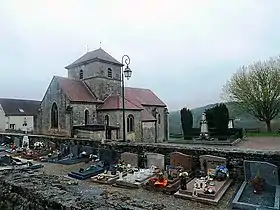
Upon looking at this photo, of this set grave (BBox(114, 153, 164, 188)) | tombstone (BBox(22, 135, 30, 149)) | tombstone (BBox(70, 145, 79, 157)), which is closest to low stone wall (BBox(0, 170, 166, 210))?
grave (BBox(114, 153, 164, 188))

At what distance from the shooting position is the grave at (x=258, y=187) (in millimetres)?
6566

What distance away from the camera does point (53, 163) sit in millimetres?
13156

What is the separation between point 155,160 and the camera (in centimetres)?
1065

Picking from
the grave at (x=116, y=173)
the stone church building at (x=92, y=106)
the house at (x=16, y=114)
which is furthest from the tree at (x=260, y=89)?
the house at (x=16, y=114)

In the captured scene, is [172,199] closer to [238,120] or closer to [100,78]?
[100,78]

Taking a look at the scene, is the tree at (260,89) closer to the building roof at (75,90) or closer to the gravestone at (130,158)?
the building roof at (75,90)

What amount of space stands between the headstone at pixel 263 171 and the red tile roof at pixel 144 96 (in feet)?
84.2

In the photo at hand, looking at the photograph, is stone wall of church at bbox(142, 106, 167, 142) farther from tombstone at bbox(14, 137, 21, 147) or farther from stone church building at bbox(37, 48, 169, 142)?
tombstone at bbox(14, 137, 21, 147)

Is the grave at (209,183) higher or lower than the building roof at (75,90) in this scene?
lower

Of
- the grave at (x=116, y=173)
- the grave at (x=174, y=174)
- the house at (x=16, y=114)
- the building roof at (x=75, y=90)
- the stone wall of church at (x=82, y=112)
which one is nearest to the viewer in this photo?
the grave at (x=174, y=174)

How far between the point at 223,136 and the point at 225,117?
7.47ft

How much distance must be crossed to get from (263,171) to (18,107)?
47942 mm

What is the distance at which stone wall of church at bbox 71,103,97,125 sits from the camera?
84.1ft

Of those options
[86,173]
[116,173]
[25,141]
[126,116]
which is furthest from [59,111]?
[116,173]
